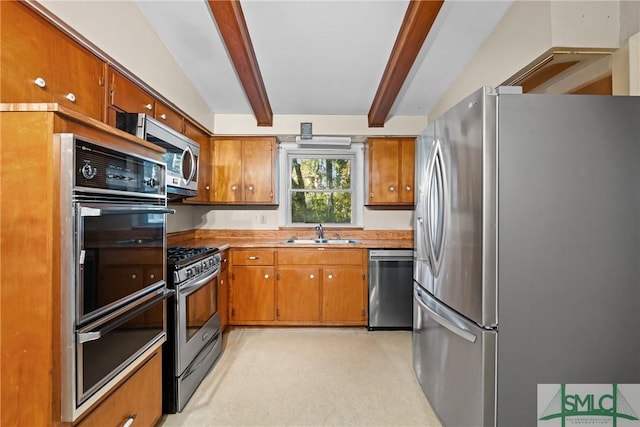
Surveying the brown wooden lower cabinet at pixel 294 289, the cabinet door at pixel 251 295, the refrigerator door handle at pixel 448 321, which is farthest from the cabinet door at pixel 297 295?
the refrigerator door handle at pixel 448 321

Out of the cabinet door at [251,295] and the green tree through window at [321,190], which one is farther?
the green tree through window at [321,190]

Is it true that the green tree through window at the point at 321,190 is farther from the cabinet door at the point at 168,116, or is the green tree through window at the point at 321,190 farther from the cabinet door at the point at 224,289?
the cabinet door at the point at 168,116

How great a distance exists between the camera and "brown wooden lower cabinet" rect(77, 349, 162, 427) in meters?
1.26

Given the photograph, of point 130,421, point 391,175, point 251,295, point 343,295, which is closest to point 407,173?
point 391,175

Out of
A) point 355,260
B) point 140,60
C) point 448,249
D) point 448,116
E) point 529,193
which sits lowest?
point 355,260

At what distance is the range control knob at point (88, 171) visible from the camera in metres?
1.12

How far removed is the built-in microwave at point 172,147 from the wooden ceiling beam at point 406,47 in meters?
1.81

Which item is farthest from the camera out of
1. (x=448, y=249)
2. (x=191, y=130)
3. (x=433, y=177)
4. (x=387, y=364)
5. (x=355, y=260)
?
(x=355, y=260)

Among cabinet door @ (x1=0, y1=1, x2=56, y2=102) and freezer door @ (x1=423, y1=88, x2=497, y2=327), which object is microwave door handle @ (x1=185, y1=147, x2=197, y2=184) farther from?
freezer door @ (x1=423, y1=88, x2=497, y2=327)

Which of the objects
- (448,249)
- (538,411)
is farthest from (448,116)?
(538,411)

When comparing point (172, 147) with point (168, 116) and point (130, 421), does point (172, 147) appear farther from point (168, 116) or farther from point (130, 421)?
point (130, 421)

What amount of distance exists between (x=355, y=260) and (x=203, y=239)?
6.44 ft

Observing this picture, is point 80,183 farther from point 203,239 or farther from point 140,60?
point 203,239

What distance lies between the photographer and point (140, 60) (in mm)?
2104
